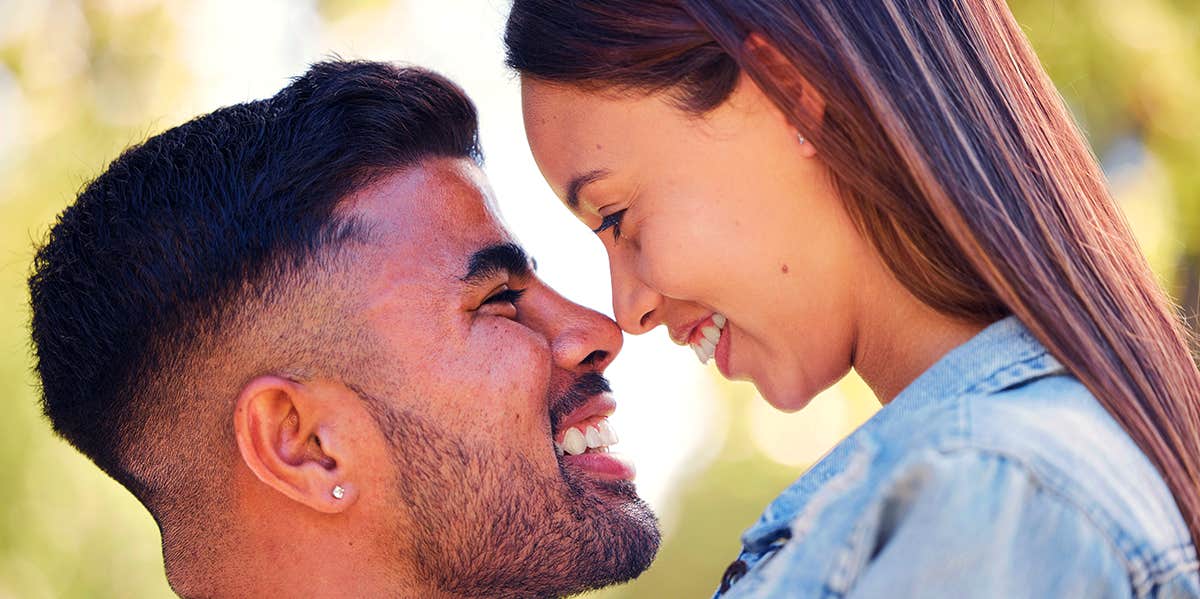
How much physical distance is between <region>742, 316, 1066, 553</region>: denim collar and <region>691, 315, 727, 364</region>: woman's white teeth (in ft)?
2.04

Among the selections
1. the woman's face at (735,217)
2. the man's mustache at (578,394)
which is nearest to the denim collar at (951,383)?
the woman's face at (735,217)

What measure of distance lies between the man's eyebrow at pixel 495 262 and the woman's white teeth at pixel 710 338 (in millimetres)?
489

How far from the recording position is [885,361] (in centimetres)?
235

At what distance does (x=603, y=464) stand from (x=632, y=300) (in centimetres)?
50

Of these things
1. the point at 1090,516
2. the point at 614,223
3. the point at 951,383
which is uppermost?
the point at 614,223

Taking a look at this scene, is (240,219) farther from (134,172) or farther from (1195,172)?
(1195,172)

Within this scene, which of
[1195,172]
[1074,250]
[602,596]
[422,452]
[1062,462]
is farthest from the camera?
[602,596]

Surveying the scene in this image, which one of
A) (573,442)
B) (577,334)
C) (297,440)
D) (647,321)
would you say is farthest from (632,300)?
(297,440)

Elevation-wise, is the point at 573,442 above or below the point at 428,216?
below

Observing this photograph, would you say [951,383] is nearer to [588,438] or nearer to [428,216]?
[588,438]

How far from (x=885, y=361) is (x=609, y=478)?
32.4 inches

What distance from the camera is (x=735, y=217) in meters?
2.38

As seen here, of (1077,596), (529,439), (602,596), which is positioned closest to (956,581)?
(1077,596)

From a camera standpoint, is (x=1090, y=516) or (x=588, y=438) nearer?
(x=1090, y=516)
